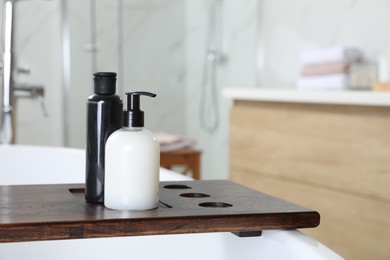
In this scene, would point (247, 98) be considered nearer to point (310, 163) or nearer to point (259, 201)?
point (310, 163)

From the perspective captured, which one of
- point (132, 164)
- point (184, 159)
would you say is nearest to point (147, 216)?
point (132, 164)

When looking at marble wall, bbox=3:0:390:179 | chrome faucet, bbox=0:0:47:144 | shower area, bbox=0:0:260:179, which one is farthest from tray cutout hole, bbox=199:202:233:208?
shower area, bbox=0:0:260:179

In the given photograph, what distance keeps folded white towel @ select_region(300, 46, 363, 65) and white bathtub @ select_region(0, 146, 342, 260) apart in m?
1.21

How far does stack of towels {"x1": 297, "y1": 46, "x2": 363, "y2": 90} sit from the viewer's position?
2846mm

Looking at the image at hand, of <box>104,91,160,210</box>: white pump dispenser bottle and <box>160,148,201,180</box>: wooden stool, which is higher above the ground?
<box>104,91,160,210</box>: white pump dispenser bottle

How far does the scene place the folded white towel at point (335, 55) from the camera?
291cm

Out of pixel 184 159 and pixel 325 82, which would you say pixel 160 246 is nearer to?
pixel 325 82

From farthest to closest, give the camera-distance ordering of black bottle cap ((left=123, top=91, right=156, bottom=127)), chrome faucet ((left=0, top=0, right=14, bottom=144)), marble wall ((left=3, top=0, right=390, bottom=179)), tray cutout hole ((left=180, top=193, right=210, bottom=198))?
1. marble wall ((left=3, top=0, right=390, bottom=179))
2. chrome faucet ((left=0, top=0, right=14, bottom=144))
3. tray cutout hole ((left=180, top=193, right=210, bottom=198))
4. black bottle cap ((left=123, top=91, right=156, bottom=127))

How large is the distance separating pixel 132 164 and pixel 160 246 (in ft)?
1.30

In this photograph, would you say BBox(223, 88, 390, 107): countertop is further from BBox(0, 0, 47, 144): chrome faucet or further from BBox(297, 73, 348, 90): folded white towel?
BBox(0, 0, 47, 144): chrome faucet

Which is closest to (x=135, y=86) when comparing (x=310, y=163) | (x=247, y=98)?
(x=247, y=98)

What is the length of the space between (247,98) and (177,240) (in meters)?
1.65

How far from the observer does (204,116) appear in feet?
14.6

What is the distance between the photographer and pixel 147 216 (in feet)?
3.20
